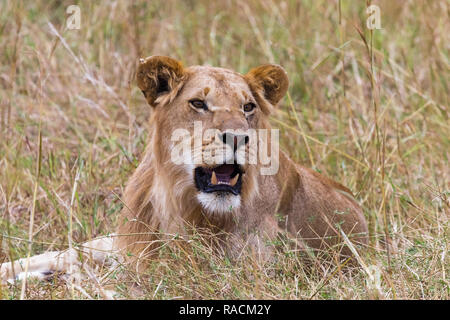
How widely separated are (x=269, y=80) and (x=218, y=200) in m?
0.76

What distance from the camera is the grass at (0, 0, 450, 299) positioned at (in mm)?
3566

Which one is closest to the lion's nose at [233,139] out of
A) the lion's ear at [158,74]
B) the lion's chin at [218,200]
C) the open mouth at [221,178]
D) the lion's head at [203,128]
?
the lion's head at [203,128]

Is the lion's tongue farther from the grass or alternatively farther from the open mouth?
the grass

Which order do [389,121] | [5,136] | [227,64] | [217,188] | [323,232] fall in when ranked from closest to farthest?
[217,188], [323,232], [5,136], [389,121], [227,64]

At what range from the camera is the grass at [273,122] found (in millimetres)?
3566

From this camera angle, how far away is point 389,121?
5750 millimetres

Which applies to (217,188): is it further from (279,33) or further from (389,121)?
(279,33)

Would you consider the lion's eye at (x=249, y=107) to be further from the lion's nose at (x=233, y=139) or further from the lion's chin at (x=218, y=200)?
the lion's chin at (x=218, y=200)

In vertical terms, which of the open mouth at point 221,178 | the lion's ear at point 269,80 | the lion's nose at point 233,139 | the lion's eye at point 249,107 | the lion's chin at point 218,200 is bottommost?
the lion's chin at point 218,200

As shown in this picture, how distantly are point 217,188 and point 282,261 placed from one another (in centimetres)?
46

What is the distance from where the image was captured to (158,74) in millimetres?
3828

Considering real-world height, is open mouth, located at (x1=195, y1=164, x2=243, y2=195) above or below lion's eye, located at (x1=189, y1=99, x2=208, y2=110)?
below

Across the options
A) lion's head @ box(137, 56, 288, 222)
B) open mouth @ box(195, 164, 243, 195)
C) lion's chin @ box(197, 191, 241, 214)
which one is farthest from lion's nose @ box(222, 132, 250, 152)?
lion's chin @ box(197, 191, 241, 214)
